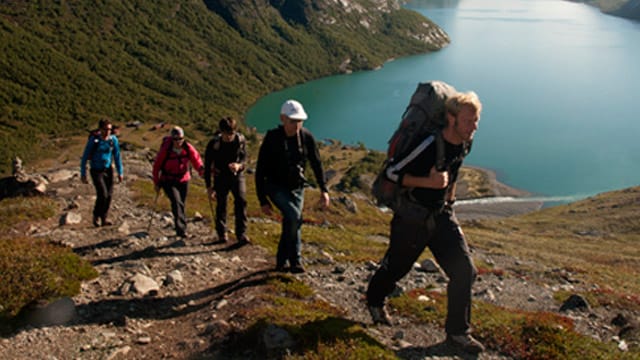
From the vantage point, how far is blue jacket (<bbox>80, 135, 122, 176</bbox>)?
1454 cm

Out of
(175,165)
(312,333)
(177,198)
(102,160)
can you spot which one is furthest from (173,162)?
(312,333)

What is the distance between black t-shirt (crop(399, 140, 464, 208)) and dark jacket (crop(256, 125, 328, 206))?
2933 mm

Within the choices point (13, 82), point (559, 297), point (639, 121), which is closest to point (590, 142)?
point (639, 121)

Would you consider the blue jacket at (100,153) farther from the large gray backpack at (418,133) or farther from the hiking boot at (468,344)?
the hiking boot at (468,344)

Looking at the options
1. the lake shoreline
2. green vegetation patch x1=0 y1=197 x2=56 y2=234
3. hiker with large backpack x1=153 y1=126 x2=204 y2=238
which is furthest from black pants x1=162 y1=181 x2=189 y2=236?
the lake shoreline

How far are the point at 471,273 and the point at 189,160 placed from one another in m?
8.35

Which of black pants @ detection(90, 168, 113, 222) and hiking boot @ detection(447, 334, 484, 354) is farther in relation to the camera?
black pants @ detection(90, 168, 113, 222)

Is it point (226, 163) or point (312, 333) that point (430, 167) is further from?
point (226, 163)

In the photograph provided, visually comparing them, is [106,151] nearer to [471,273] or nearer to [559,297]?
[471,273]

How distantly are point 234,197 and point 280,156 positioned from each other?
3635 millimetres

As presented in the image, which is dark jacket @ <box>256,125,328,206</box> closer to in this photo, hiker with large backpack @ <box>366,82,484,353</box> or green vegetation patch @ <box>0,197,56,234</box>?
hiker with large backpack @ <box>366,82,484,353</box>

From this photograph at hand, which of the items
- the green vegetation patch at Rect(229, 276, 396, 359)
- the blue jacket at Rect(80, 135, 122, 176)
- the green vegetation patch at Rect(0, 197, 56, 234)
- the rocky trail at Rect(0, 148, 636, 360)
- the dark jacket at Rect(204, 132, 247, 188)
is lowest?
the green vegetation patch at Rect(0, 197, 56, 234)

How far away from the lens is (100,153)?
48.3 ft

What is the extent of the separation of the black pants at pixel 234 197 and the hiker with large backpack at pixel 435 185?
5.92 m
